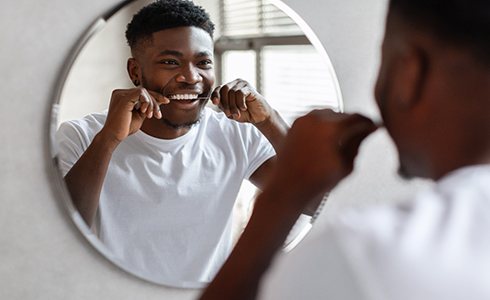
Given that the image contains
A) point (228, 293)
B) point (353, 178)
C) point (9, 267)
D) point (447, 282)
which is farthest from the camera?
point (353, 178)

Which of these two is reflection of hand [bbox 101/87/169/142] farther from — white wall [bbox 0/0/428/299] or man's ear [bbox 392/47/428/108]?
man's ear [bbox 392/47/428/108]

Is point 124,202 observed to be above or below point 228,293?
below

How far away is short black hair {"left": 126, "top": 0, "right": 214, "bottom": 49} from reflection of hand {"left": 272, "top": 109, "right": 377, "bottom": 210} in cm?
49

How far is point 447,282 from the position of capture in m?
0.38

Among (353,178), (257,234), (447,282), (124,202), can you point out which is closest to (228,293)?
(257,234)

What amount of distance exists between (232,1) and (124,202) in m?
0.33

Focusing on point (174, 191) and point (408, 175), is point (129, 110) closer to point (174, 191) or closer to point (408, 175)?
point (174, 191)

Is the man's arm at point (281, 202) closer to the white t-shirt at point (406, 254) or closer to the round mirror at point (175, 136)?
the white t-shirt at point (406, 254)

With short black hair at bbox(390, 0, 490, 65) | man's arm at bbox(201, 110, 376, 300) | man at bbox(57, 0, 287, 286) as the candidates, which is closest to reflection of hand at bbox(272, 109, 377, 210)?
man's arm at bbox(201, 110, 376, 300)

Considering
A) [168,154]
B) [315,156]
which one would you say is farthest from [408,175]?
[168,154]

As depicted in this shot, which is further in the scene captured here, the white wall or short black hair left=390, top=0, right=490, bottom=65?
the white wall

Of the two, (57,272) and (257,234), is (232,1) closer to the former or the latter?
(57,272)

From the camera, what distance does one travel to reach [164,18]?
1.00 meters

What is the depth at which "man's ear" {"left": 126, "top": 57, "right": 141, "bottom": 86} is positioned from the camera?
98 centimetres
